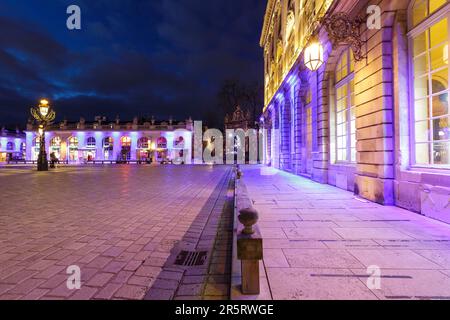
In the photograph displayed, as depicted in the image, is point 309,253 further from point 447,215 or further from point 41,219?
point 41,219

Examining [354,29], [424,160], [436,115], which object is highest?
[354,29]

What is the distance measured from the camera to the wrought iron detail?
789 centimetres

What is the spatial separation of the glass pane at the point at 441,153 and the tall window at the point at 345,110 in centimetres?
364

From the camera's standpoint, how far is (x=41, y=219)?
637 centimetres

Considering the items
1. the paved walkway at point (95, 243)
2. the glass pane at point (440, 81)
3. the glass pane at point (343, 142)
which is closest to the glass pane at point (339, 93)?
the glass pane at point (343, 142)

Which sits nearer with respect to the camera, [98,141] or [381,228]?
[381,228]

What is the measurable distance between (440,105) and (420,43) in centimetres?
163

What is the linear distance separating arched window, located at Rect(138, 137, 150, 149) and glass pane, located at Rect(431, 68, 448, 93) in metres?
66.9

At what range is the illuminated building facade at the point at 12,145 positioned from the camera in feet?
254

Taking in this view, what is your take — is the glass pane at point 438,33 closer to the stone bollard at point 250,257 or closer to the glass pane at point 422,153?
the glass pane at point 422,153

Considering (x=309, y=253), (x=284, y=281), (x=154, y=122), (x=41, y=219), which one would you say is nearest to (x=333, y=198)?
(x=309, y=253)

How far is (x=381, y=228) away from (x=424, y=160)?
99.9 inches

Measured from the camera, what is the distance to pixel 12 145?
79875 mm

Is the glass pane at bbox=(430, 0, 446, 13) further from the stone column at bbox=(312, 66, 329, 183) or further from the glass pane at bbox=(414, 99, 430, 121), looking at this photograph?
the stone column at bbox=(312, 66, 329, 183)
